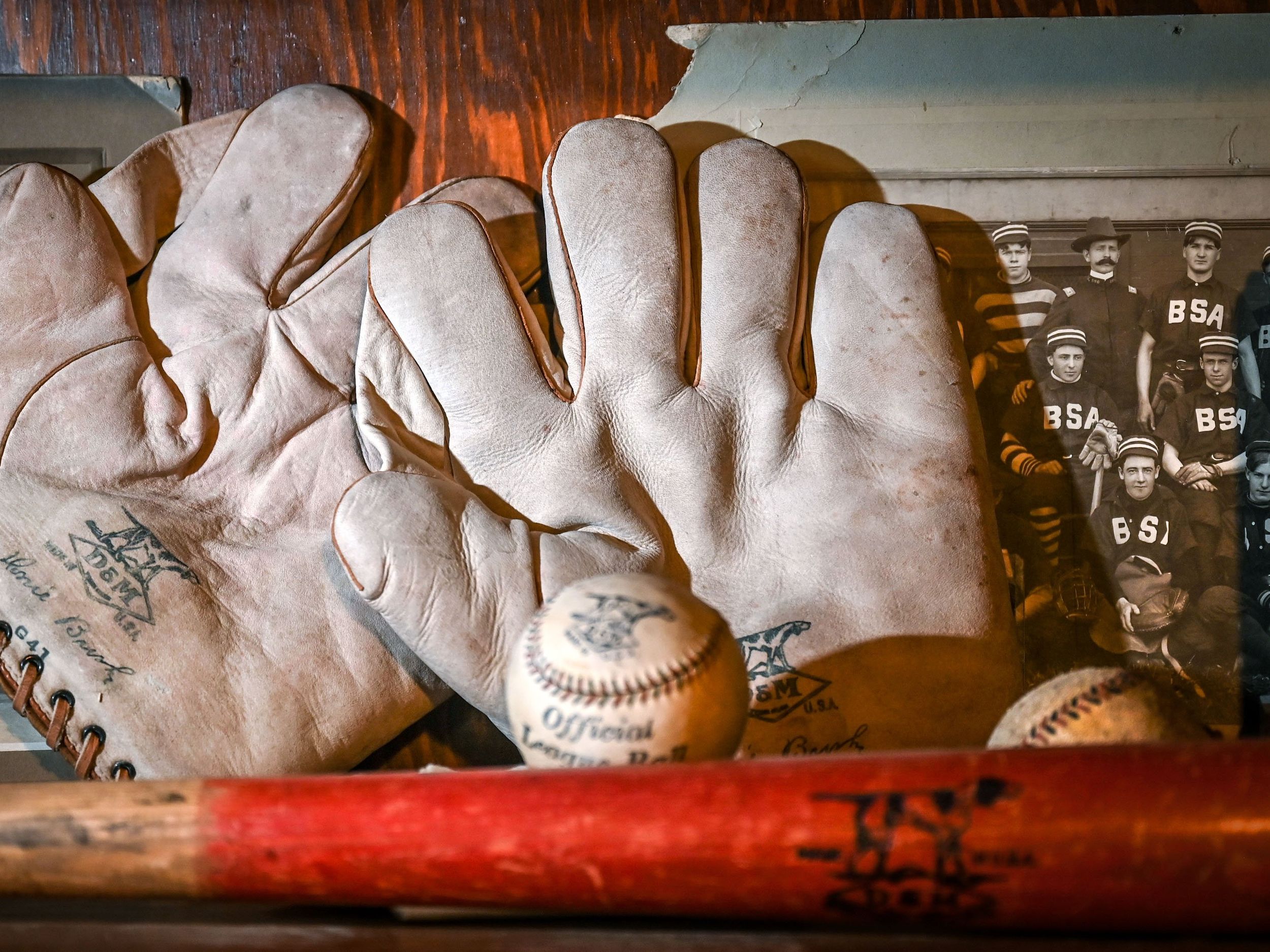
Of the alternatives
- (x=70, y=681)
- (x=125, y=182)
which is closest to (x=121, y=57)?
(x=125, y=182)

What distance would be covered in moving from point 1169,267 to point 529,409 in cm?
127

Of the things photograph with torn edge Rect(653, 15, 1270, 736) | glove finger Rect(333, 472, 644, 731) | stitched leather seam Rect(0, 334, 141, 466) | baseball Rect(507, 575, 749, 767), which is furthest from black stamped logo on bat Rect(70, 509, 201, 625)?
photograph with torn edge Rect(653, 15, 1270, 736)

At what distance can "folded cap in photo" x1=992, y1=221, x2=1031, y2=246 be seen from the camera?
1850 millimetres

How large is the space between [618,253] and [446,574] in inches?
25.5

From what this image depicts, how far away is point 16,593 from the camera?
1442mm

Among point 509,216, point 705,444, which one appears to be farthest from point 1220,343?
point 509,216

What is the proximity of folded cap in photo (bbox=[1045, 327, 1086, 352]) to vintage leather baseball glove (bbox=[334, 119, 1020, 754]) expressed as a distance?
287mm

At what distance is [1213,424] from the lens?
70.8 inches

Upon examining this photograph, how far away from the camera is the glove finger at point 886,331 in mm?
1597

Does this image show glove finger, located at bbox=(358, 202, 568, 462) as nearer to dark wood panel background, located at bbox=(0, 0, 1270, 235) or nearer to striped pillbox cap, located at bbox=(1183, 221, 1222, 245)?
dark wood panel background, located at bbox=(0, 0, 1270, 235)

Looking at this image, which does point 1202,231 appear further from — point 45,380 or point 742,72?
point 45,380

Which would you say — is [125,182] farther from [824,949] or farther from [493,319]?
[824,949]

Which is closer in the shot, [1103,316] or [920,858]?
[920,858]
